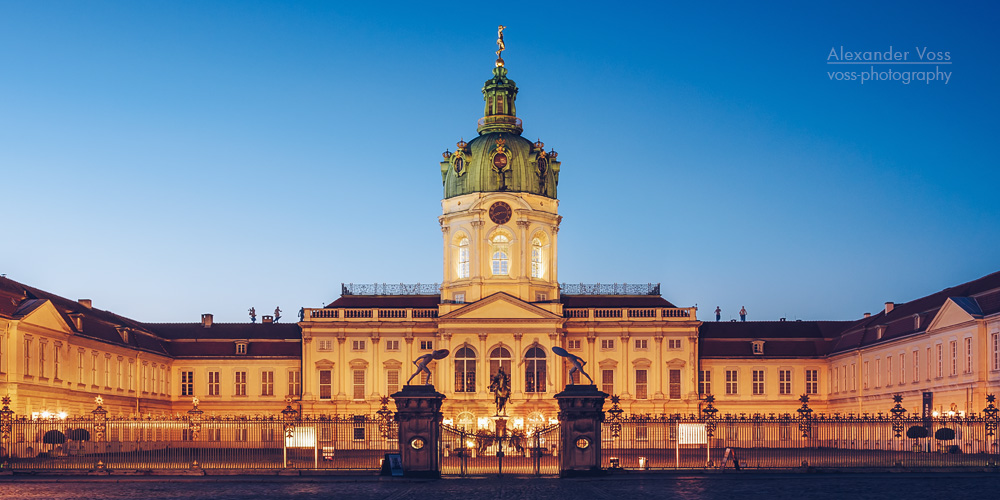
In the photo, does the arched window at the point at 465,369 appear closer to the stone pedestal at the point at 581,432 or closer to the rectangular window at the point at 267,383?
the rectangular window at the point at 267,383

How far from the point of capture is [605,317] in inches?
3760

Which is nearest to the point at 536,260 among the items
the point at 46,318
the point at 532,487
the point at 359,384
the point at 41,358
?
the point at 359,384

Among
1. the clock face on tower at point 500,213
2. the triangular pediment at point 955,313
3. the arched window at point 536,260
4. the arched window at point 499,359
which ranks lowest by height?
the arched window at point 499,359

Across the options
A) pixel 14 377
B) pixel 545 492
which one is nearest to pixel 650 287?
pixel 14 377

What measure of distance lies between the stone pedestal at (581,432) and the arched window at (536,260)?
52.2 meters

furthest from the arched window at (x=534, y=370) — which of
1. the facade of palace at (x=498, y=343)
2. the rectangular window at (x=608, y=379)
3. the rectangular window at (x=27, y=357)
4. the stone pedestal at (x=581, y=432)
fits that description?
the stone pedestal at (x=581, y=432)

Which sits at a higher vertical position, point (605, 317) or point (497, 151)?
point (497, 151)

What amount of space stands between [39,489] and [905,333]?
5589 centimetres

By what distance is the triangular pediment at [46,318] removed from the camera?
7125 centimetres

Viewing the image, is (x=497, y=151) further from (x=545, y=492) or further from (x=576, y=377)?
(x=545, y=492)

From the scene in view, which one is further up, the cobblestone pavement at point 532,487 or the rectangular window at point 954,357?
the rectangular window at point 954,357

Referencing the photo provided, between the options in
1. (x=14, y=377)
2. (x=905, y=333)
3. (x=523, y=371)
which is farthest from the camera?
(x=523, y=371)

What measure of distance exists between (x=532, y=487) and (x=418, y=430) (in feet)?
18.2

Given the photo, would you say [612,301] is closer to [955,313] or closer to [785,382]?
[785,382]
